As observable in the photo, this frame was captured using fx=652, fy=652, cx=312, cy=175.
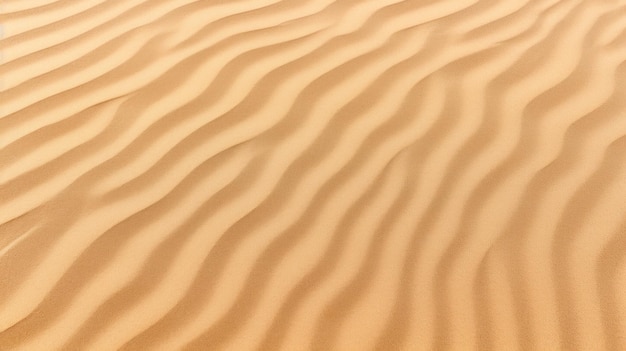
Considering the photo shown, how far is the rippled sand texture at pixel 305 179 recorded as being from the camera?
1879 millimetres

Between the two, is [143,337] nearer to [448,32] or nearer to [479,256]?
[479,256]

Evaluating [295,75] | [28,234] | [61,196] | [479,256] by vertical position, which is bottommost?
[479,256]

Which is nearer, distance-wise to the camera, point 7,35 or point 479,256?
point 479,256

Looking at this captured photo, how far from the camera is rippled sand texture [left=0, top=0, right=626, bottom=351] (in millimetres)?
1879

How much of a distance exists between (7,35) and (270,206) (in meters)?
1.50

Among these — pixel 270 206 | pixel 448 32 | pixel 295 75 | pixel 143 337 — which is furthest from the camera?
pixel 448 32

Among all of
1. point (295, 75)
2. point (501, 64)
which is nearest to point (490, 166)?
point (501, 64)

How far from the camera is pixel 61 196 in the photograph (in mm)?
2113

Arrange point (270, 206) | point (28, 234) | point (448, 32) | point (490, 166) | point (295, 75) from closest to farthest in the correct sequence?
point (28, 234) → point (270, 206) → point (490, 166) → point (295, 75) → point (448, 32)

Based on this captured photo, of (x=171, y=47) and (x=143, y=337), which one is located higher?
(x=171, y=47)

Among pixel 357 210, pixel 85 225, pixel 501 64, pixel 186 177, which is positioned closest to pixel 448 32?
pixel 501 64

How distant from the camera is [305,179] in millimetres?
2250

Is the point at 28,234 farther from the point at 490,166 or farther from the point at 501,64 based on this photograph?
the point at 501,64

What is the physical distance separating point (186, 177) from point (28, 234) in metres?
0.52
